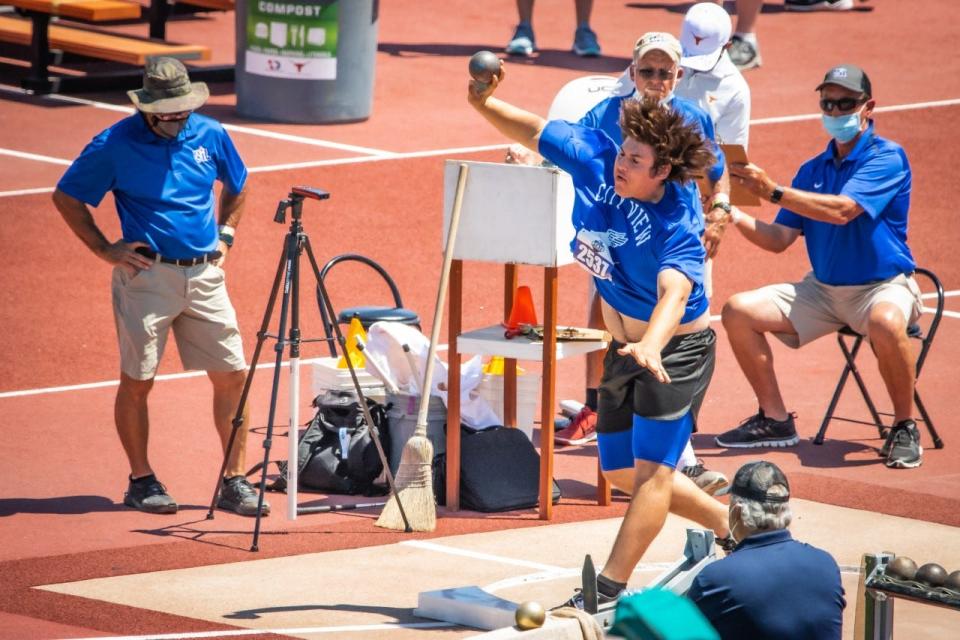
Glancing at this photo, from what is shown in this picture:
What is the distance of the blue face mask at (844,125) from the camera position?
9.40m

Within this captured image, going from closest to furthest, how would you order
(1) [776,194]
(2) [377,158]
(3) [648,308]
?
(3) [648,308] → (1) [776,194] → (2) [377,158]

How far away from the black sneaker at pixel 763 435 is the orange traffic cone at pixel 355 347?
78.4 inches

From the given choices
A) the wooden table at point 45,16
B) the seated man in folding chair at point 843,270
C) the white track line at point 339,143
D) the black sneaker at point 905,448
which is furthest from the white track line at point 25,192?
the black sneaker at point 905,448

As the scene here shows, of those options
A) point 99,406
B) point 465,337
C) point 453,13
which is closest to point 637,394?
point 465,337

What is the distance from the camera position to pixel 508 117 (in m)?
7.39

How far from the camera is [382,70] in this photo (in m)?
19.5

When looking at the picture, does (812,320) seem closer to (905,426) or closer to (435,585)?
(905,426)

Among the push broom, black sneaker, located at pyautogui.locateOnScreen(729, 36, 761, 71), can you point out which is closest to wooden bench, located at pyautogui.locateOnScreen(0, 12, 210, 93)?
black sneaker, located at pyautogui.locateOnScreen(729, 36, 761, 71)

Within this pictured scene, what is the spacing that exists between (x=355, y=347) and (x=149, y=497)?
1.50 metres

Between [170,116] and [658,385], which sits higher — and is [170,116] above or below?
above

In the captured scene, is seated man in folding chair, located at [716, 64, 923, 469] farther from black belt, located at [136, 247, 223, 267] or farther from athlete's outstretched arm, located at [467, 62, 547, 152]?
black belt, located at [136, 247, 223, 267]

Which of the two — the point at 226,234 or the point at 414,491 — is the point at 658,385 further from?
the point at 226,234

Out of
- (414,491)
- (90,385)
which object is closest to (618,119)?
(414,491)

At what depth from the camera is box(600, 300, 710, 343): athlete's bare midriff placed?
6.75m
